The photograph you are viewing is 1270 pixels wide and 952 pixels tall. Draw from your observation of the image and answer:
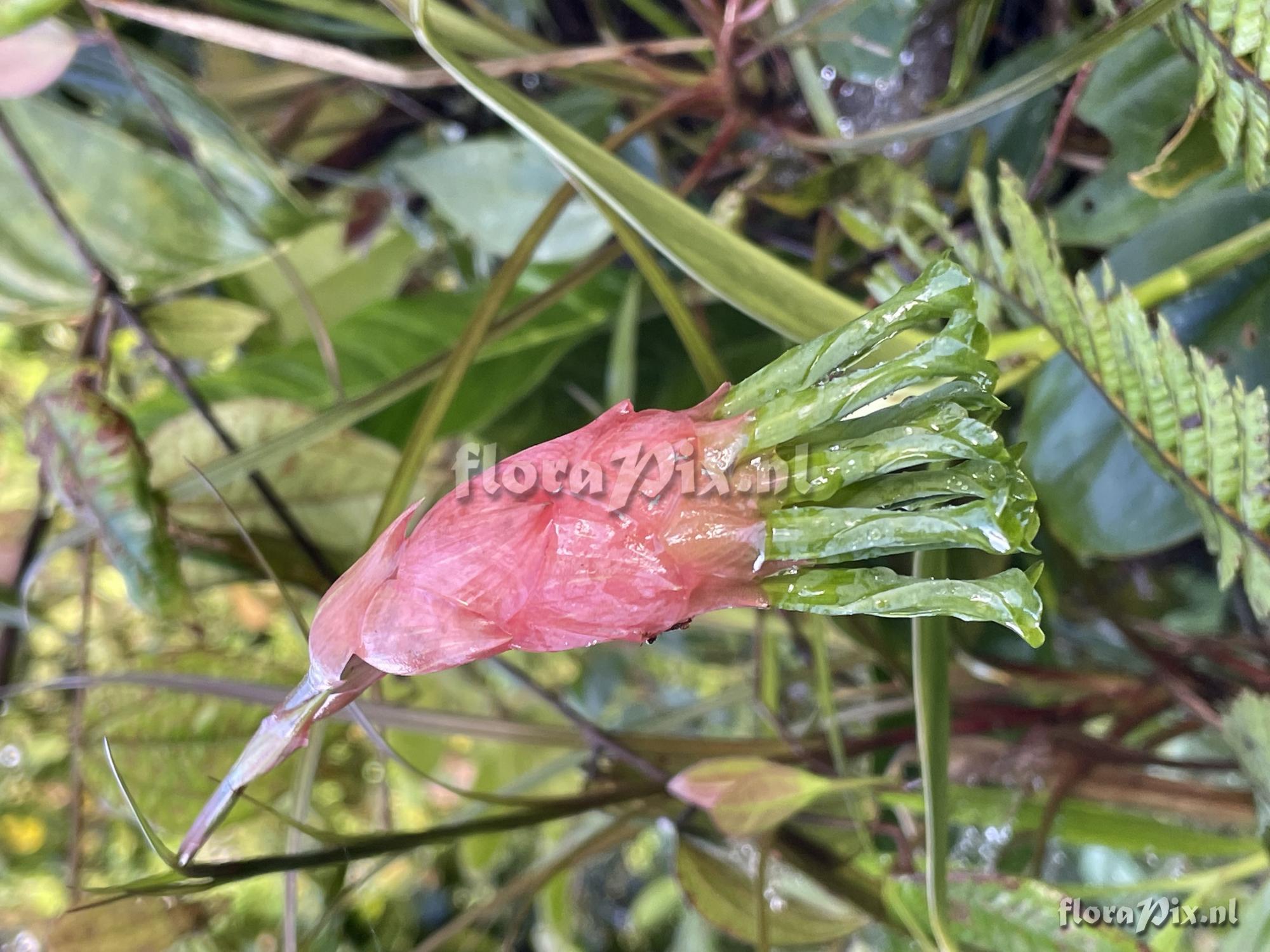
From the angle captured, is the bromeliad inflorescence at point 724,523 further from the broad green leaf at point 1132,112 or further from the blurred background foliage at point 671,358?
the broad green leaf at point 1132,112

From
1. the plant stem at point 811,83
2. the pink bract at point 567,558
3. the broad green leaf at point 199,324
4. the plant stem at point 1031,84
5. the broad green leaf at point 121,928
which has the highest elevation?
the plant stem at point 811,83

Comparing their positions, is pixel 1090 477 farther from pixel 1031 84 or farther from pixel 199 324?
pixel 199 324

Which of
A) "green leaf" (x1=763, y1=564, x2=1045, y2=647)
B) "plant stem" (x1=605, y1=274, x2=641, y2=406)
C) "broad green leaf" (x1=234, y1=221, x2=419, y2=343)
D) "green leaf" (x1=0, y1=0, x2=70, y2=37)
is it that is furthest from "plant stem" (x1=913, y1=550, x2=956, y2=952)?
"broad green leaf" (x1=234, y1=221, x2=419, y2=343)

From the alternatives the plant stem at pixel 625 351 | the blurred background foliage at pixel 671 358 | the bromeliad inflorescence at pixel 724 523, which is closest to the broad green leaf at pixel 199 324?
the blurred background foliage at pixel 671 358

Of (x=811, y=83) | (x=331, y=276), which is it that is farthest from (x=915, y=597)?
(x=331, y=276)

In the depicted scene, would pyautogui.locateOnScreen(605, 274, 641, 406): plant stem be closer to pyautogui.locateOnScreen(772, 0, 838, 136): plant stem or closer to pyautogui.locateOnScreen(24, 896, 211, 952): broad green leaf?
pyautogui.locateOnScreen(772, 0, 838, 136): plant stem

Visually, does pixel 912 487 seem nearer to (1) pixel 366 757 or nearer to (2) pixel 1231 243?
Result: (2) pixel 1231 243

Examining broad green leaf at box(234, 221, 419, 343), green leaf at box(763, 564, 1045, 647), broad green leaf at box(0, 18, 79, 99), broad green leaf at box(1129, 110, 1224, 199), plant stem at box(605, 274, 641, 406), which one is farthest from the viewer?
broad green leaf at box(234, 221, 419, 343)
